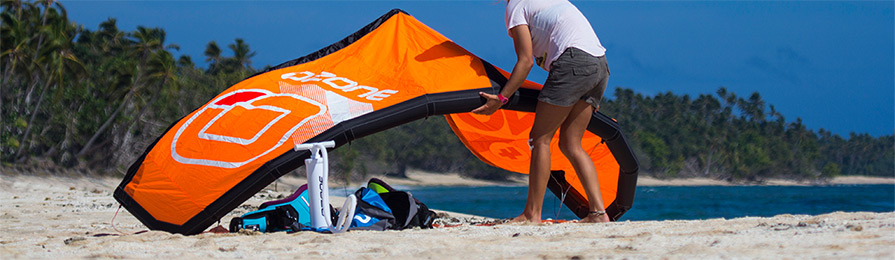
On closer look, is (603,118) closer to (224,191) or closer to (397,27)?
(397,27)

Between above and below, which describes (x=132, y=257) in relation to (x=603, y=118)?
below

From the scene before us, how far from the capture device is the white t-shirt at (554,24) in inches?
160

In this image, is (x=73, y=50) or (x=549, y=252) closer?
(x=549, y=252)

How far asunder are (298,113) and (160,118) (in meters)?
31.9

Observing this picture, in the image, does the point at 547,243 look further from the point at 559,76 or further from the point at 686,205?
the point at 686,205

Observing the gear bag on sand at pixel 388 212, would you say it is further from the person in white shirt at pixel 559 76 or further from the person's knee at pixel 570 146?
the person's knee at pixel 570 146

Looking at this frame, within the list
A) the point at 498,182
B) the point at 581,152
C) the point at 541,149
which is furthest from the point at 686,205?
the point at 498,182

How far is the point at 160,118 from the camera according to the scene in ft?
111

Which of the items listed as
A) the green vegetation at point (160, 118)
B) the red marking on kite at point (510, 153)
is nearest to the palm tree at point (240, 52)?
the green vegetation at point (160, 118)

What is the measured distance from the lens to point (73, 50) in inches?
1394

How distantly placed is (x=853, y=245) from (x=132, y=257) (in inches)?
106

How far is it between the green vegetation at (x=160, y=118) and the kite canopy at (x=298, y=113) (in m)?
0.43

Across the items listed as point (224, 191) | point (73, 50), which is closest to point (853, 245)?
point (224, 191)

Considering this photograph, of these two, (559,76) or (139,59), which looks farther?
(139,59)
